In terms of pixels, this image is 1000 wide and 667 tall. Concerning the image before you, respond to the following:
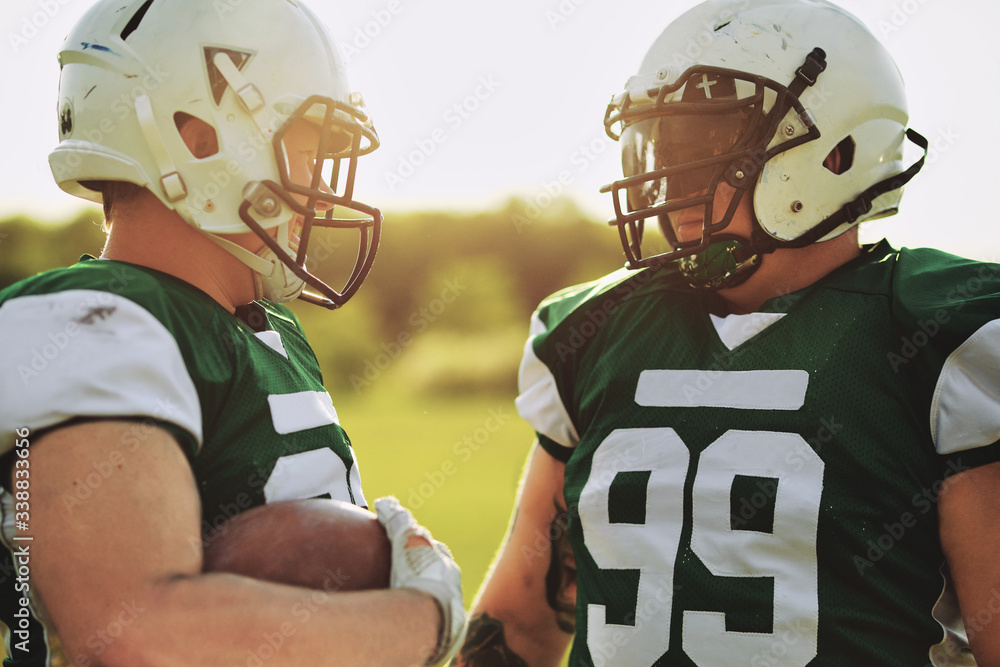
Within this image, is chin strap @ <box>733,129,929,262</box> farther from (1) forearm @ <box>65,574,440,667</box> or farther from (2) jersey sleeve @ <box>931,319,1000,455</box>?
(1) forearm @ <box>65,574,440,667</box>

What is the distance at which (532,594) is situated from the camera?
2.10 m

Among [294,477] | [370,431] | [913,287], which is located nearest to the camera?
[294,477]

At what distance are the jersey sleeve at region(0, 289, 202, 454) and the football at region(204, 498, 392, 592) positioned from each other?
0.57ft

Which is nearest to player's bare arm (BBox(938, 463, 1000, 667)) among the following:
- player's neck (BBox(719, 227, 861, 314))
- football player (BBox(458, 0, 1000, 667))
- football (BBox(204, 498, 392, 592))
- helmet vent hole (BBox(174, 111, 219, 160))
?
football player (BBox(458, 0, 1000, 667))

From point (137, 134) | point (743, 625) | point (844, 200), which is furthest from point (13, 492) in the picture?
point (844, 200)

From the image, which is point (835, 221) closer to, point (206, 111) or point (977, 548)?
point (977, 548)

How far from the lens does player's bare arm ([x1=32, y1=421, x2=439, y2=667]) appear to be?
116cm

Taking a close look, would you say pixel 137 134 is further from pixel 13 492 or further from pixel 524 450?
pixel 524 450

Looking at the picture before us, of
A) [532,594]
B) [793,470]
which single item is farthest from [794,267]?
[532,594]

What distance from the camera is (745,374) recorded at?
1.79 meters

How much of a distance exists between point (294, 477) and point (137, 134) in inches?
28.3

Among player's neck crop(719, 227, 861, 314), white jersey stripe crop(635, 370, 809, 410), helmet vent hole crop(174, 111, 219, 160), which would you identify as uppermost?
helmet vent hole crop(174, 111, 219, 160)

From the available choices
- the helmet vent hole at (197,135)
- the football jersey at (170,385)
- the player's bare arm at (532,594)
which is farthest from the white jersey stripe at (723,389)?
the helmet vent hole at (197,135)

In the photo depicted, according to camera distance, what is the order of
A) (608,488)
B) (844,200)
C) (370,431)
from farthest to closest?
(370,431) → (844,200) → (608,488)
